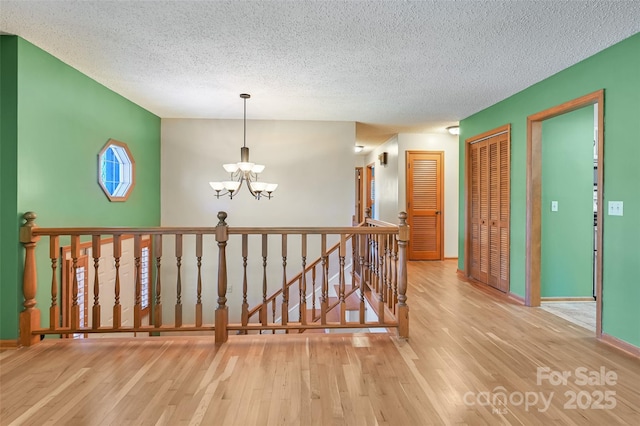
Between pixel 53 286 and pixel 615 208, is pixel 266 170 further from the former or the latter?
pixel 615 208

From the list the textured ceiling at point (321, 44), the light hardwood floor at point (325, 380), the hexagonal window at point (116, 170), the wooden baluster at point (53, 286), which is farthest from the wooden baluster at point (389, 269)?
the hexagonal window at point (116, 170)

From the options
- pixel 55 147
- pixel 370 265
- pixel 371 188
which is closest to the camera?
pixel 55 147

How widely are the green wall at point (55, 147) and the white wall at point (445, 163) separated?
445cm

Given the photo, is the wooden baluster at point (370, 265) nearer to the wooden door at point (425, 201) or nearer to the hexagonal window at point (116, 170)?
the wooden door at point (425, 201)

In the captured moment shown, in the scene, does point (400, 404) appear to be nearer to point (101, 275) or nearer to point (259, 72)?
point (259, 72)

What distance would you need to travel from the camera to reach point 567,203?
161 inches

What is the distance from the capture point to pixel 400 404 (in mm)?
1914

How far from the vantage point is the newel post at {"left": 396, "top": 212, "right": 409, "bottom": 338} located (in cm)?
279

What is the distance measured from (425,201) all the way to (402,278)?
4.15 m

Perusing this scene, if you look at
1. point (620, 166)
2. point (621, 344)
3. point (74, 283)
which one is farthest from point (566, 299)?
point (74, 283)

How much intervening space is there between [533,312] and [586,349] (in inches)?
38.1

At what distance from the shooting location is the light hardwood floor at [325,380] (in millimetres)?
1825

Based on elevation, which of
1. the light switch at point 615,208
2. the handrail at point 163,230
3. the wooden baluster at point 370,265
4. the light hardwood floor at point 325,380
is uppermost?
the light switch at point 615,208

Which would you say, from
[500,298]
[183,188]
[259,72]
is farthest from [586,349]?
[183,188]
